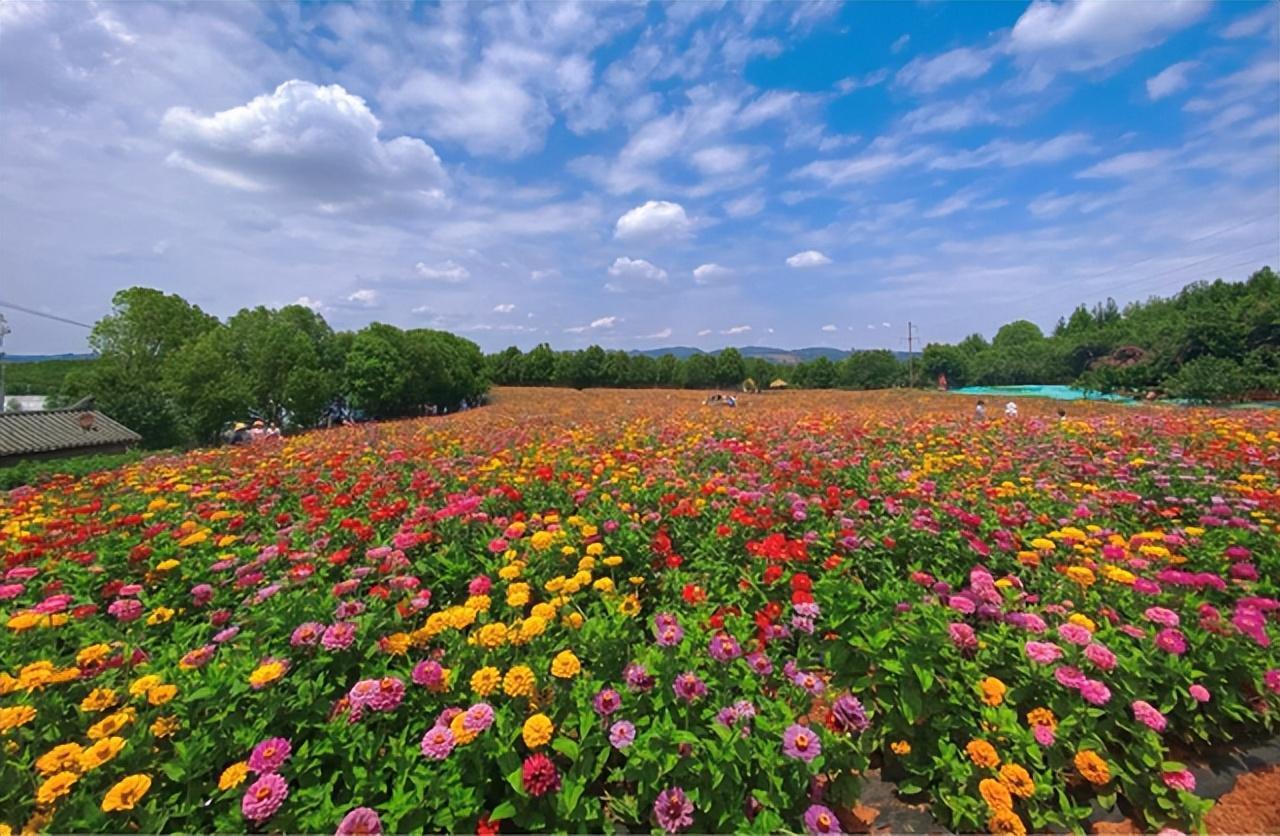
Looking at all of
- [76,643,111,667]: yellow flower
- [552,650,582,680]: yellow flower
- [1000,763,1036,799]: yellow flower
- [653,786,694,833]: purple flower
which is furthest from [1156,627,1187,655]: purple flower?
[76,643,111,667]: yellow flower

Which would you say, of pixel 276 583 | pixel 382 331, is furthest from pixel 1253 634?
pixel 382 331

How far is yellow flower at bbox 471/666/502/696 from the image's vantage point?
2.04 meters

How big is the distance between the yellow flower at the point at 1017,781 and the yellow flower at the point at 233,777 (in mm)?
2817

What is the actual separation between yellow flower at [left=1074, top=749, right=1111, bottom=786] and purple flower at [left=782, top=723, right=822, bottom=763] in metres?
1.04

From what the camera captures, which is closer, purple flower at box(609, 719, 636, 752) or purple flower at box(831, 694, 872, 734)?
purple flower at box(609, 719, 636, 752)

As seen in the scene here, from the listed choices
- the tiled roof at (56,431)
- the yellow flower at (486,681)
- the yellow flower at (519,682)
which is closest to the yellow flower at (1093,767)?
the yellow flower at (519,682)

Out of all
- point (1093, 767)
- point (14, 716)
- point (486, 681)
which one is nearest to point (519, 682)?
point (486, 681)

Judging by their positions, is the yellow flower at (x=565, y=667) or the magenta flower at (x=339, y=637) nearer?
the yellow flower at (x=565, y=667)

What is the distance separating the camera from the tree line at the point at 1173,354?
32.7m

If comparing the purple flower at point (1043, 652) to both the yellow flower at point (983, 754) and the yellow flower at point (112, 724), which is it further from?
the yellow flower at point (112, 724)

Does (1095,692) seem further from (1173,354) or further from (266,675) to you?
(1173,354)

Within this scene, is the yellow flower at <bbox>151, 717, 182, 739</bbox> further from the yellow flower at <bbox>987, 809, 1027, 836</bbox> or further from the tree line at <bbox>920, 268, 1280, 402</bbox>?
the tree line at <bbox>920, 268, 1280, 402</bbox>

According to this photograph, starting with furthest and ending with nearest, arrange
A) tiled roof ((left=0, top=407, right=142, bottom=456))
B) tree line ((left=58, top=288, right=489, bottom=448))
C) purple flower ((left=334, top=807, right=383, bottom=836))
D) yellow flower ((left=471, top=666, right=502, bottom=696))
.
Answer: tree line ((left=58, top=288, right=489, bottom=448))
tiled roof ((left=0, top=407, right=142, bottom=456))
yellow flower ((left=471, top=666, right=502, bottom=696))
purple flower ((left=334, top=807, right=383, bottom=836))

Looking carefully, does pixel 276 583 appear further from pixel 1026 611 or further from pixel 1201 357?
pixel 1201 357
